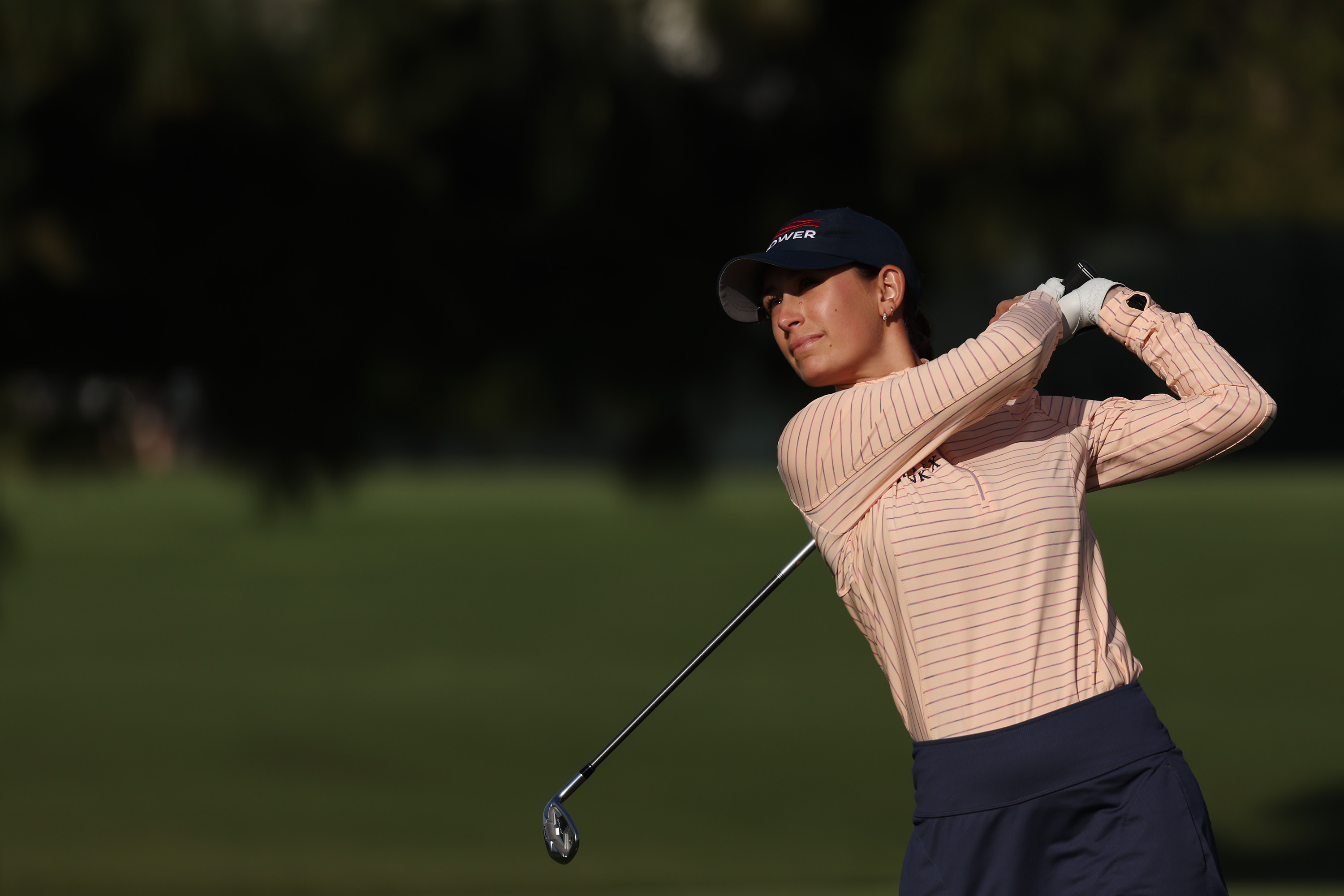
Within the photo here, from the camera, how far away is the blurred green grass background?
4.63 meters

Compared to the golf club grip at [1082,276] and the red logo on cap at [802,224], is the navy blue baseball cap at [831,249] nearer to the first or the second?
the red logo on cap at [802,224]

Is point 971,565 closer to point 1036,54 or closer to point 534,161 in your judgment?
point 1036,54

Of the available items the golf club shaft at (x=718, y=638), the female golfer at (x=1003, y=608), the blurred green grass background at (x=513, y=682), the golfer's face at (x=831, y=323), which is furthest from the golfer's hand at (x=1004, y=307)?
the blurred green grass background at (x=513, y=682)

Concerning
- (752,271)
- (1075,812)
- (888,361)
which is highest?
(752,271)

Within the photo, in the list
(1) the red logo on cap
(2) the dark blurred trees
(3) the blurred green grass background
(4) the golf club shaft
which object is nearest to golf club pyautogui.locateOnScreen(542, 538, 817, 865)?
(4) the golf club shaft

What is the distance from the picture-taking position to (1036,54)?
113 inches

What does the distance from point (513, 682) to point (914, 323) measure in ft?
19.0

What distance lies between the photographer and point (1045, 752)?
58.1 inches

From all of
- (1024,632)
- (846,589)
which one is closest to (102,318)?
(846,589)

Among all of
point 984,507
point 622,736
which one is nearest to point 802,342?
point 984,507

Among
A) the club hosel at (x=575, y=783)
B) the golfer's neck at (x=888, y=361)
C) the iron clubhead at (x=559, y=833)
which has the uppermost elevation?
the golfer's neck at (x=888, y=361)

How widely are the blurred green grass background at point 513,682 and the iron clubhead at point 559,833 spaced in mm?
1427

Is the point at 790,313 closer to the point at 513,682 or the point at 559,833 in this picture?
the point at 559,833

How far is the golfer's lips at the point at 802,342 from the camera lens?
1.64 meters
